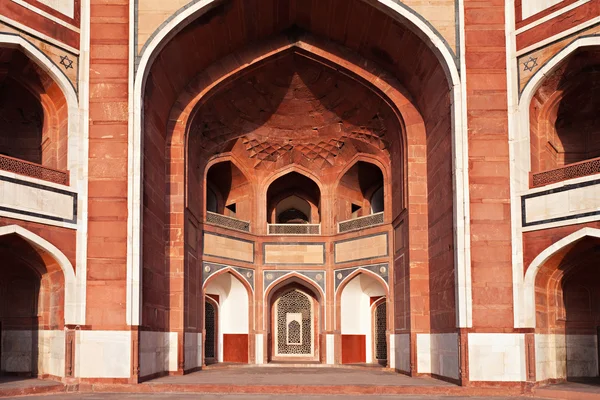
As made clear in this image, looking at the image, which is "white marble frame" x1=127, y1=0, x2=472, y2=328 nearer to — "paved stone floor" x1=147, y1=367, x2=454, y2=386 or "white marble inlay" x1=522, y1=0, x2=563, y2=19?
"white marble inlay" x1=522, y1=0, x2=563, y2=19

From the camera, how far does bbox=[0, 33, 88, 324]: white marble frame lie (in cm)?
1188

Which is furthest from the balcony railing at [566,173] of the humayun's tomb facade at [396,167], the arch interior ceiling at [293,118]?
the arch interior ceiling at [293,118]

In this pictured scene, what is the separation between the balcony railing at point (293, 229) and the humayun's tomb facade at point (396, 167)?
11.8 feet

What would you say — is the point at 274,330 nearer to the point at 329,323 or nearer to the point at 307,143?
the point at 329,323

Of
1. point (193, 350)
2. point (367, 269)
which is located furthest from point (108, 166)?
point (367, 269)

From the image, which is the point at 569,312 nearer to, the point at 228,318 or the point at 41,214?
the point at 41,214

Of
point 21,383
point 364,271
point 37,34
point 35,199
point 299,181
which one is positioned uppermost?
point 37,34

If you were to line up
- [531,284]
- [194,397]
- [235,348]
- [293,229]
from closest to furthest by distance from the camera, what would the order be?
[194,397], [531,284], [235,348], [293,229]

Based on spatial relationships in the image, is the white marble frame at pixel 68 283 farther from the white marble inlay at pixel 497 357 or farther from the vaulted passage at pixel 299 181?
the white marble inlay at pixel 497 357

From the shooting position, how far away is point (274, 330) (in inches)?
787

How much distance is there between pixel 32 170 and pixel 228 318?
29.4 feet

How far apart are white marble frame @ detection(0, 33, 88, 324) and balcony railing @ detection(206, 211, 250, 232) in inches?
228

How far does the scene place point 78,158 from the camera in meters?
12.3

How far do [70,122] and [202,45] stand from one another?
3.25m
